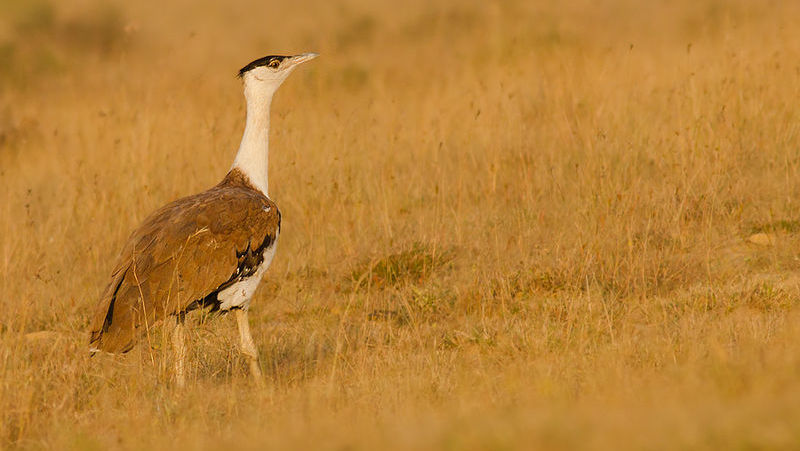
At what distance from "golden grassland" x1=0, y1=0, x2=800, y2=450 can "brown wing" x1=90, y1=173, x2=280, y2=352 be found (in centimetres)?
28

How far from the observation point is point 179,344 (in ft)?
17.3

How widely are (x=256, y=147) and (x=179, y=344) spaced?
1.43 meters

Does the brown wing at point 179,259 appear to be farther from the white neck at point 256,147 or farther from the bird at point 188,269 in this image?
the white neck at point 256,147

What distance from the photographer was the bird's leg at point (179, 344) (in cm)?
518

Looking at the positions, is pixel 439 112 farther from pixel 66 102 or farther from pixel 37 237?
pixel 66 102

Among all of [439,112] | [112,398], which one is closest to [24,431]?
[112,398]

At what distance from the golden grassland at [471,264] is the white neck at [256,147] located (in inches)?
37.8

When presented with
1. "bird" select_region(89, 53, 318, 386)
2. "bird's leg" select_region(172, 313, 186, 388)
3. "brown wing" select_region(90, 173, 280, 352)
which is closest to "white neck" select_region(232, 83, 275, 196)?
"bird" select_region(89, 53, 318, 386)

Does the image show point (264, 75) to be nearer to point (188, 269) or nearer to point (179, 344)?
point (188, 269)

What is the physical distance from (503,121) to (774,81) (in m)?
2.39

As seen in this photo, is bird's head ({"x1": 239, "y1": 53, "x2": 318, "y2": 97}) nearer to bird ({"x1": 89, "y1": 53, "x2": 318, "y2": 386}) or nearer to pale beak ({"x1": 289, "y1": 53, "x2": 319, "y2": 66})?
pale beak ({"x1": 289, "y1": 53, "x2": 319, "y2": 66})

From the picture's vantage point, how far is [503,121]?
8984mm

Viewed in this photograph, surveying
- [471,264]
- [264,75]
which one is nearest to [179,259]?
[264,75]

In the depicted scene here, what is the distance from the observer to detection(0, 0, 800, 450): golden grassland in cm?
396
